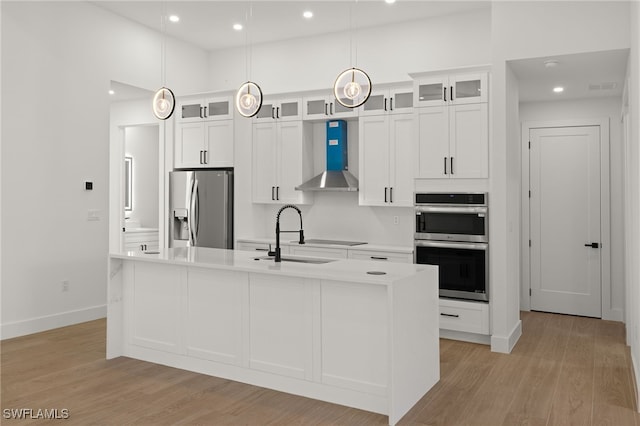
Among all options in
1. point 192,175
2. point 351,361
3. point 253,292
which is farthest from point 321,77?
point 351,361

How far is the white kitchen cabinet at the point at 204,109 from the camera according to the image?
22.8 feet

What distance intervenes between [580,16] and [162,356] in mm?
4709

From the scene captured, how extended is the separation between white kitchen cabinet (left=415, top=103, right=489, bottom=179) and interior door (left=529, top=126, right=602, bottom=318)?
1.86 m

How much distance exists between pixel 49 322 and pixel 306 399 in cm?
343

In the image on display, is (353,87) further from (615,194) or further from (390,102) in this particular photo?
(615,194)

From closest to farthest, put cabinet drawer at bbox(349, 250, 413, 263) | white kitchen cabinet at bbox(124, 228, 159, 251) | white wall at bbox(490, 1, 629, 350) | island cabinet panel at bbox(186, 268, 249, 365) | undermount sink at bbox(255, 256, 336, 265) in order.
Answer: island cabinet panel at bbox(186, 268, 249, 365) → undermount sink at bbox(255, 256, 336, 265) → white wall at bbox(490, 1, 629, 350) → cabinet drawer at bbox(349, 250, 413, 263) → white kitchen cabinet at bbox(124, 228, 159, 251)

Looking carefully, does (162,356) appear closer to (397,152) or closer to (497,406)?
(497,406)

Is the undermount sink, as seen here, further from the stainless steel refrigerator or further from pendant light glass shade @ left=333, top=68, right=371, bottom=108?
the stainless steel refrigerator

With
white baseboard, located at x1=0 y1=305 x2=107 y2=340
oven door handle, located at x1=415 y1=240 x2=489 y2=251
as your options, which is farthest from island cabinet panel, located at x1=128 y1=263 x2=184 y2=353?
oven door handle, located at x1=415 y1=240 x2=489 y2=251

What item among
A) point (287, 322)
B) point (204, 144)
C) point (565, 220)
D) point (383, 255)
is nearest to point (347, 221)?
point (383, 255)

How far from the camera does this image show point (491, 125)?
16.7 feet

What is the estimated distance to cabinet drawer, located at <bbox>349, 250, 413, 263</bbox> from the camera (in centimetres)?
581

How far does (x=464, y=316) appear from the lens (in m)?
5.29

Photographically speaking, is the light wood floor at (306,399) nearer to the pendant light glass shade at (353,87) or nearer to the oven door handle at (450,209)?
the oven door handle at (450,209)
